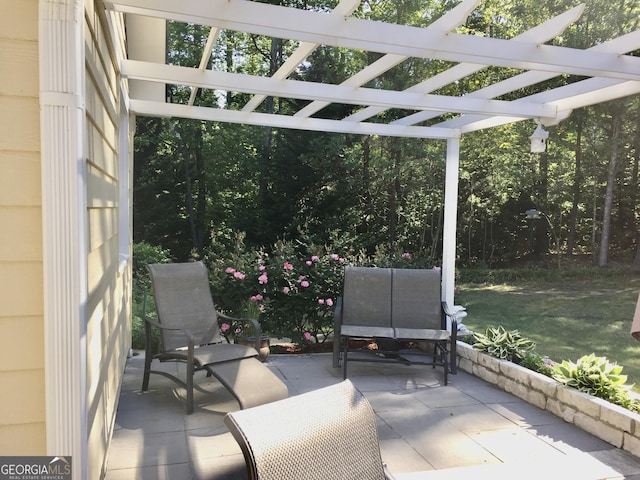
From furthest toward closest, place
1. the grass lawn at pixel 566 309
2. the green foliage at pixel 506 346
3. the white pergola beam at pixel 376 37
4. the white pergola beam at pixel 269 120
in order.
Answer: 1. the grass lawn at pixel 566 309
2. the white pergola beam at pixel 269 120
3. the green foliage at pixel 506 346
4. the white pergola beam at pixel 376 37

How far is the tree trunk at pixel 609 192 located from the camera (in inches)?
533

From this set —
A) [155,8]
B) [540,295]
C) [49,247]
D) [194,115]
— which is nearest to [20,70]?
[49,247]

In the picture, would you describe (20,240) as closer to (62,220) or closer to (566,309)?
(62,220)

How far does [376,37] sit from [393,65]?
27.3 inches

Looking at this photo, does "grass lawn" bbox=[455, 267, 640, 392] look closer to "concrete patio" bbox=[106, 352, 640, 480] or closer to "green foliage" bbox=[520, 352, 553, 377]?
"green foliage" bbox=[520, 352, 553, 377]

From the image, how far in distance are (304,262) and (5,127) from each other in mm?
4513

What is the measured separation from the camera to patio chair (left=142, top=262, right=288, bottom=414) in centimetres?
361

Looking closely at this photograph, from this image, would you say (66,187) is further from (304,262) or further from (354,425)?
(304,262)

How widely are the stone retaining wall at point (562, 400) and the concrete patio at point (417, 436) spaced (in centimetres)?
6

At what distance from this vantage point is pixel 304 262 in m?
6.17

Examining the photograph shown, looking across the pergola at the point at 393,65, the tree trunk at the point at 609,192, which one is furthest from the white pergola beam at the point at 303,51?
the tree trunk at the point at 609,192

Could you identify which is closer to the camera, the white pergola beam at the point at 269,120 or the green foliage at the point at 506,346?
the green foliage at the point at 506,346

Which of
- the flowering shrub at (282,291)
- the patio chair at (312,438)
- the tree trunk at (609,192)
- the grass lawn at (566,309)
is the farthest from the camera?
the tree trunk at (609,192)

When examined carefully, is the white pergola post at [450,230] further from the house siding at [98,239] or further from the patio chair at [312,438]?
the patio chair at [312,438]
